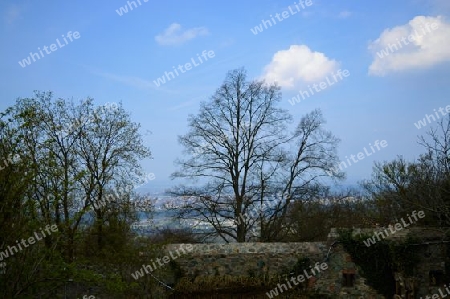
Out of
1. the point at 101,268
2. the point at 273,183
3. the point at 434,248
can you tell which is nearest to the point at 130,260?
the point at 101,268

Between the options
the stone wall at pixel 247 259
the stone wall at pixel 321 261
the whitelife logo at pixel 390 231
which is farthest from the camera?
the stone wall at pixel 247 259

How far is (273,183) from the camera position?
18297mm

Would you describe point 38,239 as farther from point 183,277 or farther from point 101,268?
point 183,277

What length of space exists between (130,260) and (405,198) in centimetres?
784

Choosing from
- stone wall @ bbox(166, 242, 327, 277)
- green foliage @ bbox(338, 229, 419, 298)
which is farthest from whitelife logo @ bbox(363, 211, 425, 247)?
stone wall @ bbox(166, 242, 327, 277)

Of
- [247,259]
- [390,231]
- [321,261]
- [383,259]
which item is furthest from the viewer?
[247,259]

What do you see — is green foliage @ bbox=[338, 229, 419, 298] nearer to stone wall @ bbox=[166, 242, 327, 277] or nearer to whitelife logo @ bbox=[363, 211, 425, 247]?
whitelife logo @ bbox=[363, 211, 425, 247]

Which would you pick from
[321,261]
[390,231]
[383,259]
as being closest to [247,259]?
[321,261]

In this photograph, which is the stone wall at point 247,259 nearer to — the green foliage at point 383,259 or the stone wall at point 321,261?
the stone wall at point 321,261

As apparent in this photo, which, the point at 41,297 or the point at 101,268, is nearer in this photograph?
the point at 41,297

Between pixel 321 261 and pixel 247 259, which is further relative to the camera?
pixel 247 259

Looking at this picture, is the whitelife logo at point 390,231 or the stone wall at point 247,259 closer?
the whitelife logo at point 390,231

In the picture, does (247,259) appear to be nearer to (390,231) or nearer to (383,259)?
(383,259)

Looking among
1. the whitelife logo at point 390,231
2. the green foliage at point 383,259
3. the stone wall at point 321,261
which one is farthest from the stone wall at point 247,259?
the whitelife logo at point 390,231
